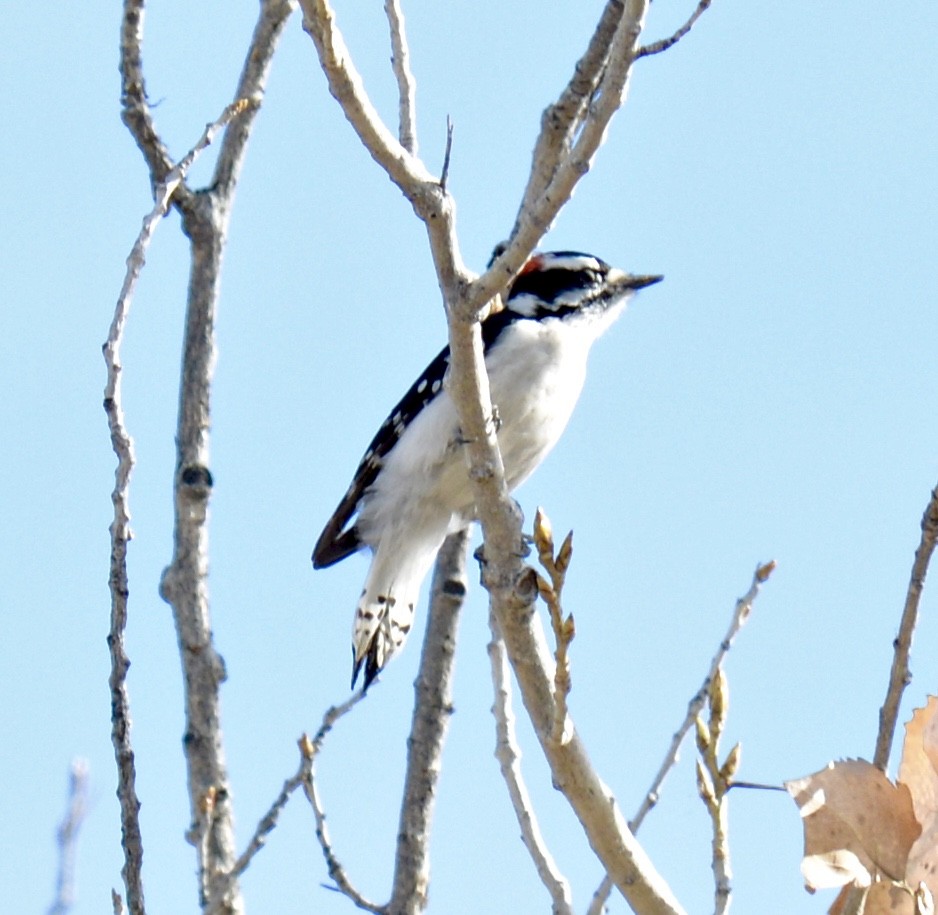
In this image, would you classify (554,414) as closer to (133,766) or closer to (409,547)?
(409,547)

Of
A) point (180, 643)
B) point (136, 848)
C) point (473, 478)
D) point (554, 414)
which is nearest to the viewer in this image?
point (136, 848)

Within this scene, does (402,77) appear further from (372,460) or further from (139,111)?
(372,460)

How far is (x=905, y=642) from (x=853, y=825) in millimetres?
370

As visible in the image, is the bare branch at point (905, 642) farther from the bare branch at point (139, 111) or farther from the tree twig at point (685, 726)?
the bare branch at point (139, 111)

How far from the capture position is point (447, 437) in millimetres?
5875

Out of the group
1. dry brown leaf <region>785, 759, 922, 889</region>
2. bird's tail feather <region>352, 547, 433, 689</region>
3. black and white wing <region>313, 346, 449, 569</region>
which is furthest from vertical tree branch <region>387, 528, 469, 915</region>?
dry brown leaf <region>785, 759, 922, 889</region>

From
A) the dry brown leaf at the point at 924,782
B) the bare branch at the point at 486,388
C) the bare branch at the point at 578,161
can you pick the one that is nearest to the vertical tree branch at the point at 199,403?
the bare branch at the point at 486,388

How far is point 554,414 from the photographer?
19.7ft

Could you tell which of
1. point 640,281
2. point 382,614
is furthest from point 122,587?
point 640,281

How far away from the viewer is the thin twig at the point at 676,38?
3459 millimetres

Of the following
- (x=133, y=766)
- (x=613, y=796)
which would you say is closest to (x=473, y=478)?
(x=613, y=796)

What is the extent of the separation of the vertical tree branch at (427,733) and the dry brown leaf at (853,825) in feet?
7.89

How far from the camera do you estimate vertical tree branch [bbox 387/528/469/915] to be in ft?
16.2

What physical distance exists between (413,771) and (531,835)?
4.43ft
